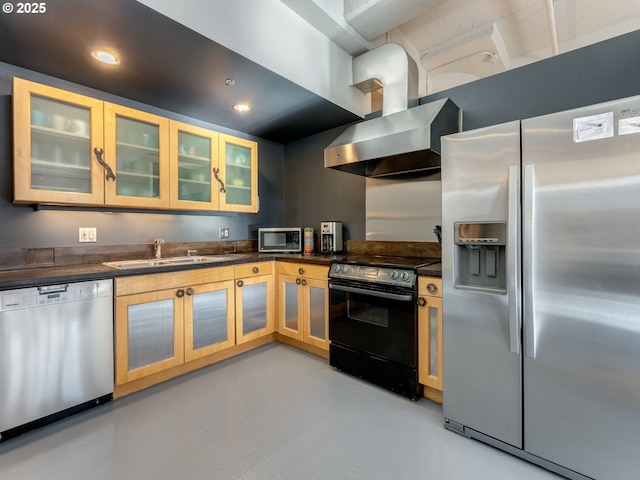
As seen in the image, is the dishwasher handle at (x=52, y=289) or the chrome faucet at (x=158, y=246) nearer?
the dishwasher handle at (x=52, y=289)

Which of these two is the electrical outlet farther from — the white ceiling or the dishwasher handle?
the white ceiling

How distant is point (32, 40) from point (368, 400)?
3169mm

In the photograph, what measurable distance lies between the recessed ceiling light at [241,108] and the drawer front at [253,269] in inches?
59.0

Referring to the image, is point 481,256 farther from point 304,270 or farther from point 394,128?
point 304,270

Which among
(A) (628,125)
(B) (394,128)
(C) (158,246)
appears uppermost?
(B) (394,128)

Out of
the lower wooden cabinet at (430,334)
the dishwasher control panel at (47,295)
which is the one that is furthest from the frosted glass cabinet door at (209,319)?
the lower wooden cabinet at (430,334)

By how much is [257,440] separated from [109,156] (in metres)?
2.28

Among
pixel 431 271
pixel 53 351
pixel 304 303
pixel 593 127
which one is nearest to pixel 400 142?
pixel 431 271

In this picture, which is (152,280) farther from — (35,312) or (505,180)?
(505,180)

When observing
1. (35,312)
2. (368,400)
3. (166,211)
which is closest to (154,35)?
(166,211)

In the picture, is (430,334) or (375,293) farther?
(375,293)

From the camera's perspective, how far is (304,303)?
9.04 feet

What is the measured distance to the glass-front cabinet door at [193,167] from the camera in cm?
264

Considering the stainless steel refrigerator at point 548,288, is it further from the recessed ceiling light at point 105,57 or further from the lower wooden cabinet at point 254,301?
the recessed ceiling light at point 105,57
